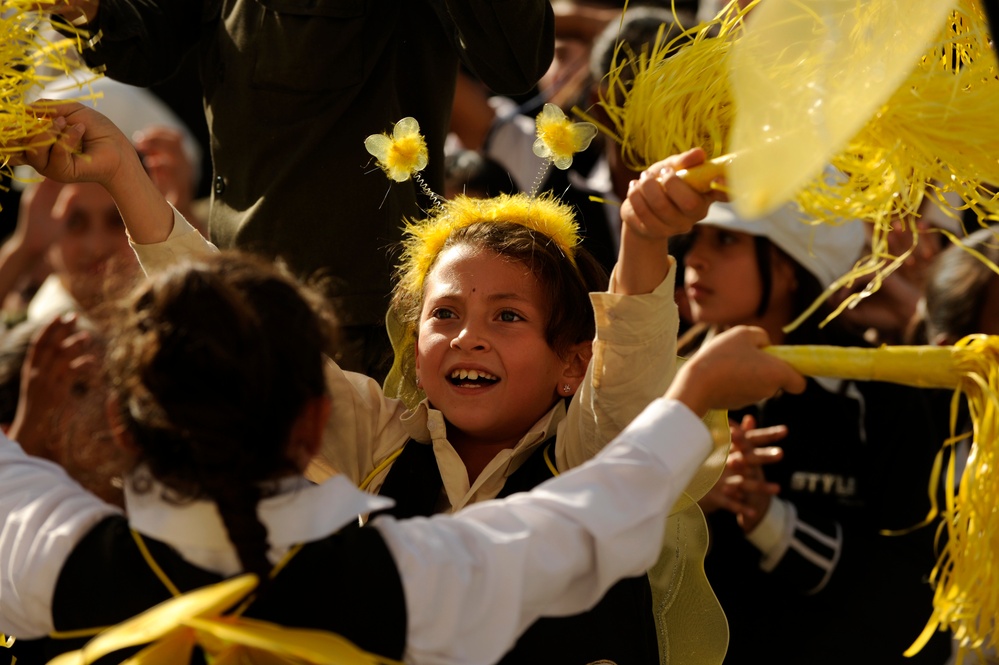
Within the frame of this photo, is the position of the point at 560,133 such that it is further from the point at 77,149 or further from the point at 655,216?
the point at 77,149

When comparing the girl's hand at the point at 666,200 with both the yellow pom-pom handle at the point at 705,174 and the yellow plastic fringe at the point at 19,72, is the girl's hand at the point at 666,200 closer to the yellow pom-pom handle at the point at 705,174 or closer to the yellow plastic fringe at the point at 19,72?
the yellow pom-pom handle at the point at 705,174

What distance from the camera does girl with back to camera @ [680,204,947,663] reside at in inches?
110

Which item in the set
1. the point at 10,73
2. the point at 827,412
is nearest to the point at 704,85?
the point at 10,73

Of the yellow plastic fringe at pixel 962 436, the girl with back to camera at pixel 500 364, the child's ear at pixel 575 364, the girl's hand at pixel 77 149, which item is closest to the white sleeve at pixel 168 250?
the girl with back to camera at pixel 500 364

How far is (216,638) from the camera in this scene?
56.2 inches

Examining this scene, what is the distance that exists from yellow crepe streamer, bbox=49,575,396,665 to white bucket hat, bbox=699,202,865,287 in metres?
1.86

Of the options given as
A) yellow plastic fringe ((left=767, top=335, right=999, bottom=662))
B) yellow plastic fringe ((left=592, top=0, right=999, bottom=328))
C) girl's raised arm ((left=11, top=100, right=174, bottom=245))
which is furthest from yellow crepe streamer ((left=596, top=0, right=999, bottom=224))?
girl's raised arm ((left=11, top=100, right=174, bottom=245))

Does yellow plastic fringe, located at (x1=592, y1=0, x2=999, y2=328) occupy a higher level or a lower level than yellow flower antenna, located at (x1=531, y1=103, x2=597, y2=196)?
higher

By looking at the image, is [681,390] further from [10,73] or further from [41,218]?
[41,218]

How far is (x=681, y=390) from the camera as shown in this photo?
158cm

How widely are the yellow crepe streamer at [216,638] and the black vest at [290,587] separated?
1.1 inches

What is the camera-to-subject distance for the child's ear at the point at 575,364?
2131mm

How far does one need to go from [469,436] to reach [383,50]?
0.70 meters

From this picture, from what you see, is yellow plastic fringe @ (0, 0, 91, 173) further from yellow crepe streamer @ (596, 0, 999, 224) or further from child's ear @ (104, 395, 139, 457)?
yellow crepe streamer @ (596, 0, 999, 224)
